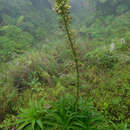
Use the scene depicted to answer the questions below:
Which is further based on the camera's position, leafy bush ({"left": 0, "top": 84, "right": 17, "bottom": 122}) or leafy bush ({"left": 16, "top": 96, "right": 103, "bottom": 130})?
leafy bush ({"left": 0, "top": 84, "right": 17, "bottom": 122})

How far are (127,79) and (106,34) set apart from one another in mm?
4641

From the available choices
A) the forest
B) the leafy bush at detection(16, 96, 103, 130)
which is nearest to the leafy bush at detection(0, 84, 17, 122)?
the forest

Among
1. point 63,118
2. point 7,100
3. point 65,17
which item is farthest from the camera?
point 7,100

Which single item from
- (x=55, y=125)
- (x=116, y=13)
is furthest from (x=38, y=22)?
(x=55, y=125)

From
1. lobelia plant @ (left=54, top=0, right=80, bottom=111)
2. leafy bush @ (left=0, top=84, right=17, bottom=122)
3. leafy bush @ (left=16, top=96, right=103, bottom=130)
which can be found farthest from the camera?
leafy bush @ (left=0, top=84, right=17, bottom=122)

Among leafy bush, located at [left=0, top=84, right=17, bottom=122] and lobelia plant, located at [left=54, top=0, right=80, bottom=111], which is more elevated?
lobelia plant, located at [left=54, top=0, right=80, bottom=111]

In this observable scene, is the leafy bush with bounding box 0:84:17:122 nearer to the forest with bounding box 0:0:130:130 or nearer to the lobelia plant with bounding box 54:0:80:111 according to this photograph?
the forest with bounding box 0:0:130:130

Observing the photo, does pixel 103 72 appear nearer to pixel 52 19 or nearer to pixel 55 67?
pixel 55 67

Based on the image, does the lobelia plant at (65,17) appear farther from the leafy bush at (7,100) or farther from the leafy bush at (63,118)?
the leafy bush at (7,100)

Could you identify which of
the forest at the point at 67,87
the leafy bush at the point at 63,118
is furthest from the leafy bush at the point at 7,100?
the leafy bush at the point at 63,118

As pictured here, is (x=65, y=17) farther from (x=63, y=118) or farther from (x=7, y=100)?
(x=7, y=100)

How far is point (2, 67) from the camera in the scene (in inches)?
190

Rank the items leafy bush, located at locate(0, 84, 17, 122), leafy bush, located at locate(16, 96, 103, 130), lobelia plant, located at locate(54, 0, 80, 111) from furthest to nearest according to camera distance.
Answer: leafy bush, located at locate(0, 84, 17, 122)
leafy bush, located at locate(16, 96, 103, 130)
lobelia plant, located at locate(54, 0, 80, 111)

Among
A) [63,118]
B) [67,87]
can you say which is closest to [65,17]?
[63,118]
